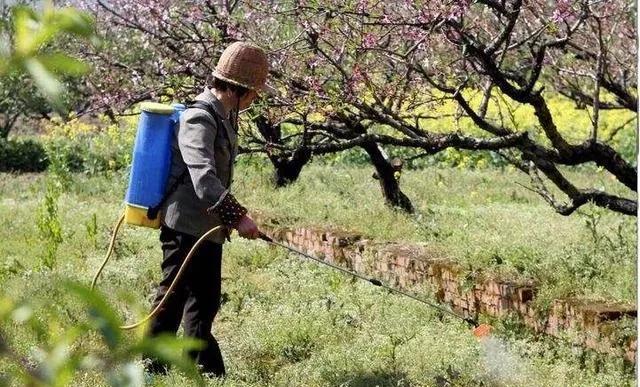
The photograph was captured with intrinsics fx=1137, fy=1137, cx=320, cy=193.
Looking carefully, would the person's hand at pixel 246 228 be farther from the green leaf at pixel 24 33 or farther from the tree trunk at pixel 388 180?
the tree trunk at pixel 388 180

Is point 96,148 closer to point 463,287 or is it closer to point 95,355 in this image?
point 463,287

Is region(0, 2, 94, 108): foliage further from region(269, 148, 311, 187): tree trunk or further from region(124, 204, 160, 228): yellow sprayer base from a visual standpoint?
region(269, 148, 311, 187): tree trunk

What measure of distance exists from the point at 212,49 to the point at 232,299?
213 cm

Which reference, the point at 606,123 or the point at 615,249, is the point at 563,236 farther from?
the point at 606,123

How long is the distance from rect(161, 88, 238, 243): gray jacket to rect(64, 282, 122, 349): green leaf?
13.9 feet

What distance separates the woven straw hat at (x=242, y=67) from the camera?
5211 millimetres

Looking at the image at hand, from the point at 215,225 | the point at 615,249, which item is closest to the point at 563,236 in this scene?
the point at 615,249

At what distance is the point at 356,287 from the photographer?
292 inches

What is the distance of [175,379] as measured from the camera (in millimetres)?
5164

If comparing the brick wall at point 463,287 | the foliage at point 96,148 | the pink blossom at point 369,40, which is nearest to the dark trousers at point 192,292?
the pink blossom at point 369,40

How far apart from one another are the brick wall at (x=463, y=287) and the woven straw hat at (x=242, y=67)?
75.6 inches

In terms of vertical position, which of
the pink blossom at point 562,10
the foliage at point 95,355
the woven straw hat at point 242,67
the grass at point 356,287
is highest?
the pink blossom at point 562,10

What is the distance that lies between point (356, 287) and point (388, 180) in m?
3.01

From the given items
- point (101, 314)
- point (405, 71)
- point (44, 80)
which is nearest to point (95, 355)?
point (101, 314)
